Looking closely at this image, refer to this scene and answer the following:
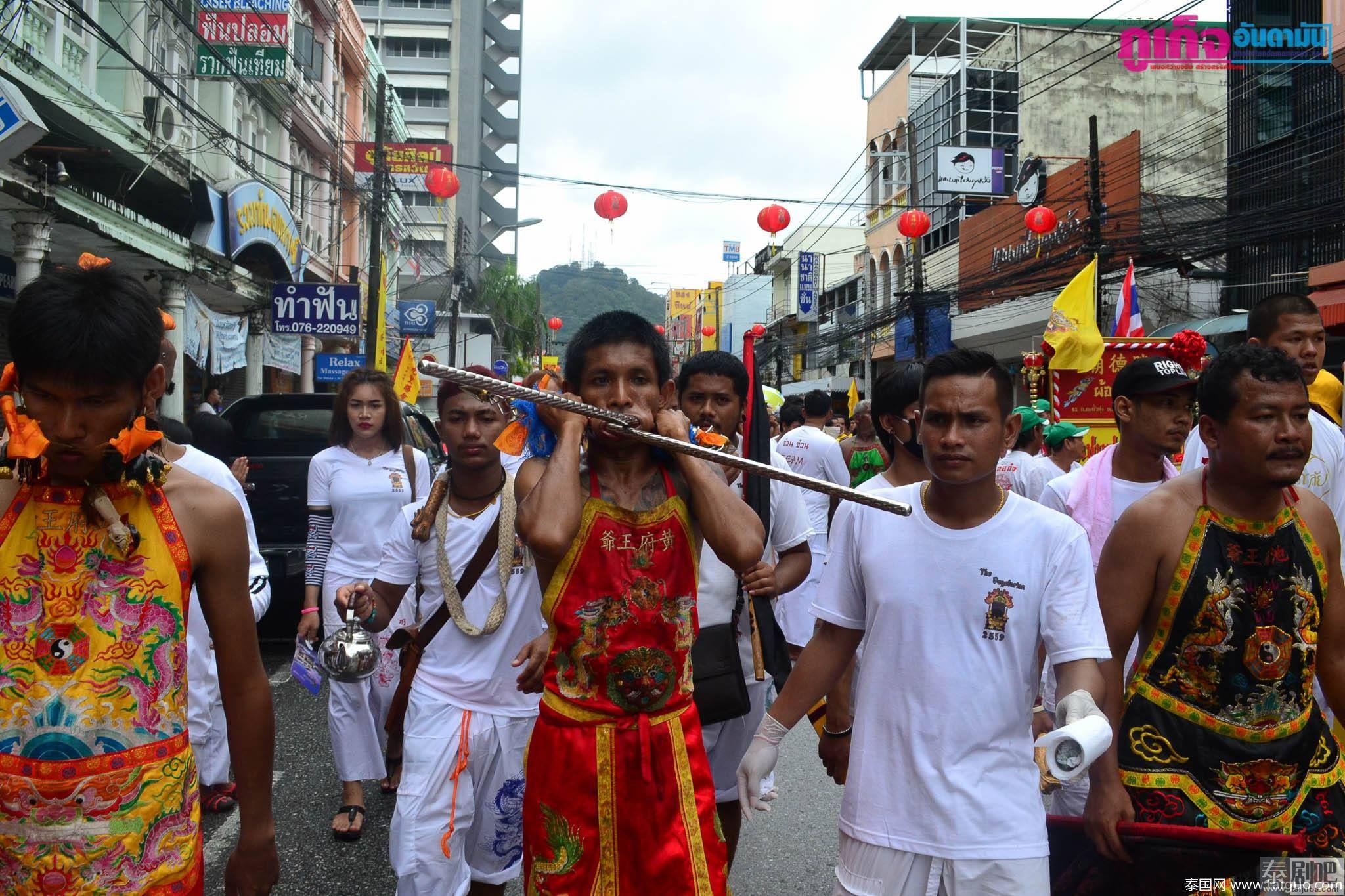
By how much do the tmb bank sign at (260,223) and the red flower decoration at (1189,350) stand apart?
17.0m

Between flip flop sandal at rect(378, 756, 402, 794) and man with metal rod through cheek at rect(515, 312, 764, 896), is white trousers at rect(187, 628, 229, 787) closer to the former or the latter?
flip flop sandal at rect(378, 756, 402, 794)

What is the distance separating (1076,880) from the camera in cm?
294

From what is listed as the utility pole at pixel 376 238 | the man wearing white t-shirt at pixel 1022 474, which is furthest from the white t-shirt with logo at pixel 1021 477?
the utility pole at pixel 376 238

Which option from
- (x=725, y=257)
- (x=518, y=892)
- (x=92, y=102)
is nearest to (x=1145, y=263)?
(x=92, y=102)

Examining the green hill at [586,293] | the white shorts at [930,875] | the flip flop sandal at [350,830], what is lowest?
the flip flop sandal at [350,830]

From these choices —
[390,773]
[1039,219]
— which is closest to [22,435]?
[390,773]

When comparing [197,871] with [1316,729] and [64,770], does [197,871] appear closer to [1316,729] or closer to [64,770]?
[64,770]

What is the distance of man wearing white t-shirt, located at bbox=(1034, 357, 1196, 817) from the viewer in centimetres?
397

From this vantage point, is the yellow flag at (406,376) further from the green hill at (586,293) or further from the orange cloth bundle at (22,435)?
the green hill at (586,293)

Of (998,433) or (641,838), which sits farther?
(998,433)

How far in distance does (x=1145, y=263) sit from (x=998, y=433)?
→ 20.6 metres

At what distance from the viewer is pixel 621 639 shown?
2738mm

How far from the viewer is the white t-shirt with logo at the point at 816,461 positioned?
7.51m

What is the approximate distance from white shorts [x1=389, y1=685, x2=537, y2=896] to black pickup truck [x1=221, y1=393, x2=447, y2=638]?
4671 mm
